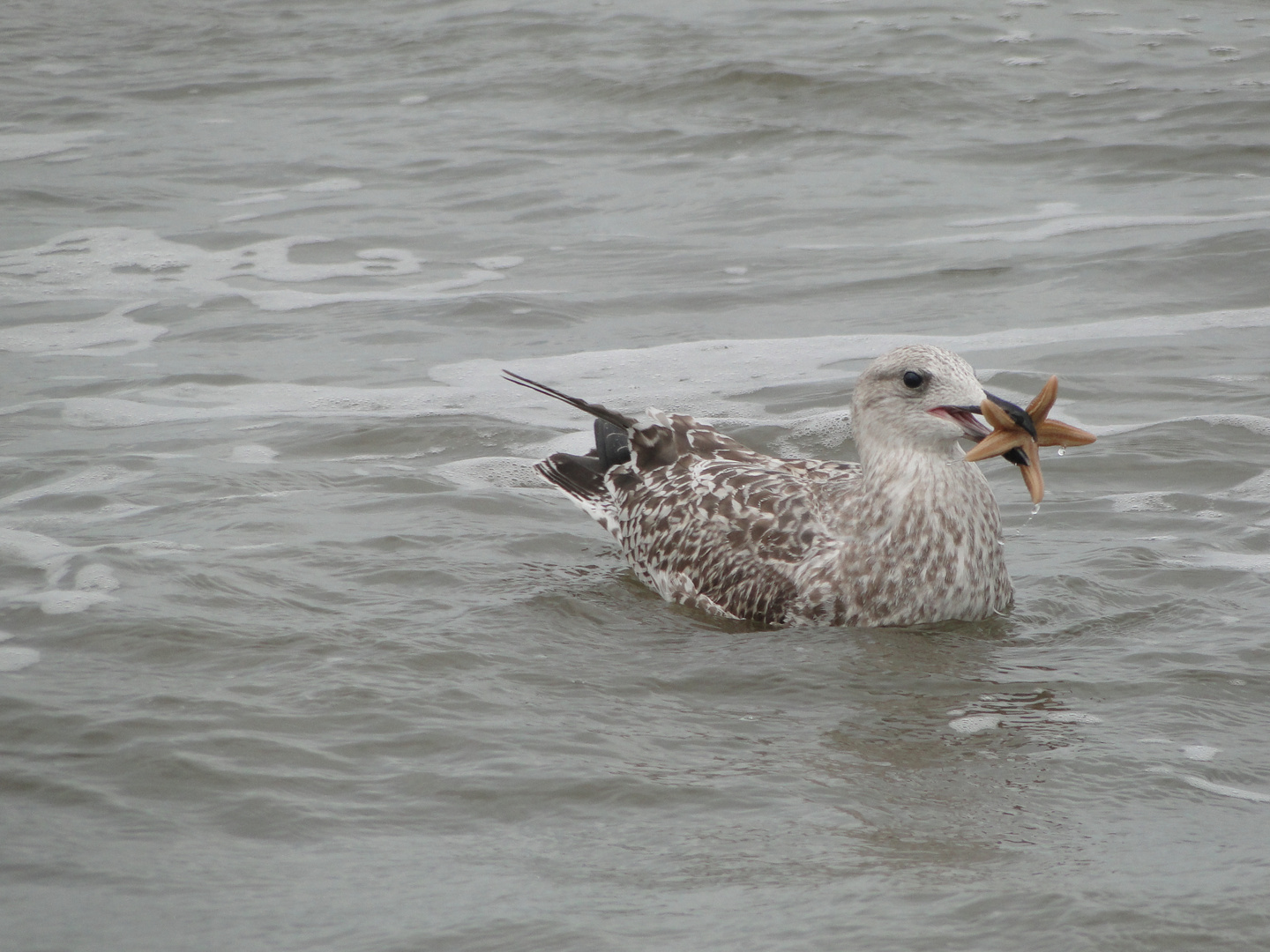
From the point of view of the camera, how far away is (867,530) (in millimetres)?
6445

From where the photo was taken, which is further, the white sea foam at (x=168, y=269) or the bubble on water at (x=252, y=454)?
the white sea foam at (x=168, y=269)

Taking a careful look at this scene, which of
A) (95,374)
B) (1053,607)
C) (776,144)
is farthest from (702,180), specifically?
(1053,607)

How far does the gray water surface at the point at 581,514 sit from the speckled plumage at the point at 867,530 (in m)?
0.17

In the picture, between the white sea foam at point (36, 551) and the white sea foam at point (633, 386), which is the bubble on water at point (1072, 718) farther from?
the white sea foam at point (36, 551)

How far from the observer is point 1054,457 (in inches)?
325

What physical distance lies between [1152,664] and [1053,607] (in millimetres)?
810

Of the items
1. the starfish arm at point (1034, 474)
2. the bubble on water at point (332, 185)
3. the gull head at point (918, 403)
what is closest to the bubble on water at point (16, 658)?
the gull head at point (918, 403)

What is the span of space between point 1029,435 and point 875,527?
910mm

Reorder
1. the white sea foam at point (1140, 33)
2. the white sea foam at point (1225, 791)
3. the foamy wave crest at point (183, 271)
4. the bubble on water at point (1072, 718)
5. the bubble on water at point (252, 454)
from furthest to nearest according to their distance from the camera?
1. the white sea foam at point (1140, 33)
2. the foamy wave crest at point (183, 271)
3. the bubble on water at point (252, 454)
4. the bubble on water at point (1072, 718)
5. the white sea foam at point (1225, 791)

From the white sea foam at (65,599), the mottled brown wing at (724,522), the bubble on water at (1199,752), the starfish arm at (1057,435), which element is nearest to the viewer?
the bubble on water at (1199,752)

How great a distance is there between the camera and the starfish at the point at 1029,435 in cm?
568

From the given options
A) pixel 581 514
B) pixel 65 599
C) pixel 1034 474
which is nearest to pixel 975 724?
pixel 1034 474

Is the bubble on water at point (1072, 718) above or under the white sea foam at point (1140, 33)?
under

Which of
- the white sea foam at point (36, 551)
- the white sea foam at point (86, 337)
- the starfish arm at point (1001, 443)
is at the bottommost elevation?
the white sea foam at point (36, 551)
